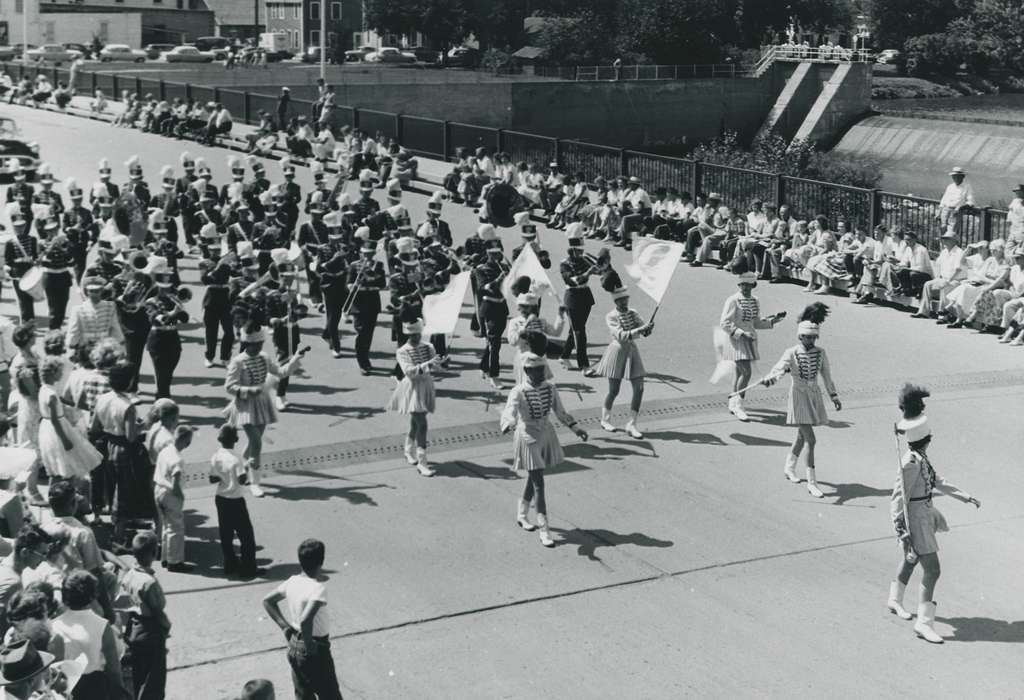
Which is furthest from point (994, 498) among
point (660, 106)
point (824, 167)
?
point (660, 106)

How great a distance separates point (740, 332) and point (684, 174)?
51.5 ft

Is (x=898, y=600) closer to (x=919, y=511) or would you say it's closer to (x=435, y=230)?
(x=919, y=511)

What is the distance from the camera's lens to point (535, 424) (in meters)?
11.3

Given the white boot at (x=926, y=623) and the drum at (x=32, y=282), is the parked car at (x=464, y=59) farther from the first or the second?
the white boot at (x=926, y=623)

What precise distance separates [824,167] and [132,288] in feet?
151

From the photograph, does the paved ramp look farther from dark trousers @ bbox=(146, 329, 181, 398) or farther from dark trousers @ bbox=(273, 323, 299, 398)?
dark trousers @ bbox=(146, 329, 181, 398)

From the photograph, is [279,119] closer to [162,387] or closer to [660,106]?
[162,387]

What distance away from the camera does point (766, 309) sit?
21.1 m

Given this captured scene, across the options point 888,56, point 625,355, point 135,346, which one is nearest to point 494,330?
point 625,355

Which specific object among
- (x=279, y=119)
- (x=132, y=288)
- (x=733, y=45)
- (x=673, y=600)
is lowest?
(x=673, y=600)

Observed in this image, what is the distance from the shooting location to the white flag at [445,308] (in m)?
14.4

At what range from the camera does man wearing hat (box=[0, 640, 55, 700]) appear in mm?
6543

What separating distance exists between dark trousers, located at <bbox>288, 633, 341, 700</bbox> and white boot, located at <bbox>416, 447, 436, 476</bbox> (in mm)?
5185

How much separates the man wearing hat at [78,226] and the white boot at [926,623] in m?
13.8
